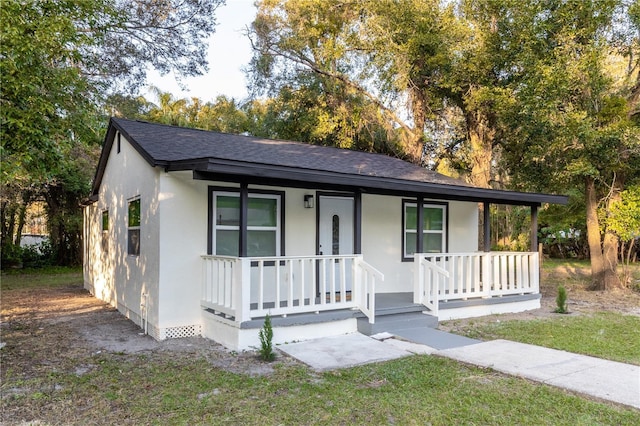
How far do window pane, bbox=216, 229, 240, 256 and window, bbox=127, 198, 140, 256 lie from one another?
5.46 feet

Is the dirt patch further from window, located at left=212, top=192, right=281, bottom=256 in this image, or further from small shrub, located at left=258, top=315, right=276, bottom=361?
window, located at left=212, top=192, right=281, bottom=256

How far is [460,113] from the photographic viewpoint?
1456 cm

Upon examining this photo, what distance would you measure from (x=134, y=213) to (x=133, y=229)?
29 cm

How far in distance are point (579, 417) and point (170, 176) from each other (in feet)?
18.4

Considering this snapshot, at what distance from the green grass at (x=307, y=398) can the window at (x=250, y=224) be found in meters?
2.35

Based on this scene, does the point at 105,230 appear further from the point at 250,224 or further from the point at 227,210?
the point at 250,224

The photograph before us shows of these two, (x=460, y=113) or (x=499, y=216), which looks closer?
(x=460, y=113)

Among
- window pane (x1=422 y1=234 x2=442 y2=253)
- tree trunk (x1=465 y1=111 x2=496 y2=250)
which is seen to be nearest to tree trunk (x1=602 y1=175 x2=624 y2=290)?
tree trunk (x1=465 y1=111 x2=496 y2=250)

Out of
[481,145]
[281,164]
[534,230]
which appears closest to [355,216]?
[281,164]

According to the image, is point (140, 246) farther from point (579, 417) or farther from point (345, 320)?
point (579, 417)

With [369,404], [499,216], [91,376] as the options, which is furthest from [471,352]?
[499,216]

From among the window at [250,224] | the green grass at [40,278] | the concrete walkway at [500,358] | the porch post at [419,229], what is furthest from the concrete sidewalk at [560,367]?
the green grass at [40,278]

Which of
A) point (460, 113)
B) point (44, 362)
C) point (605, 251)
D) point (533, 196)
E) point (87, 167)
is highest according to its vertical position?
point (460, 113)

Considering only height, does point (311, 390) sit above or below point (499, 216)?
below
